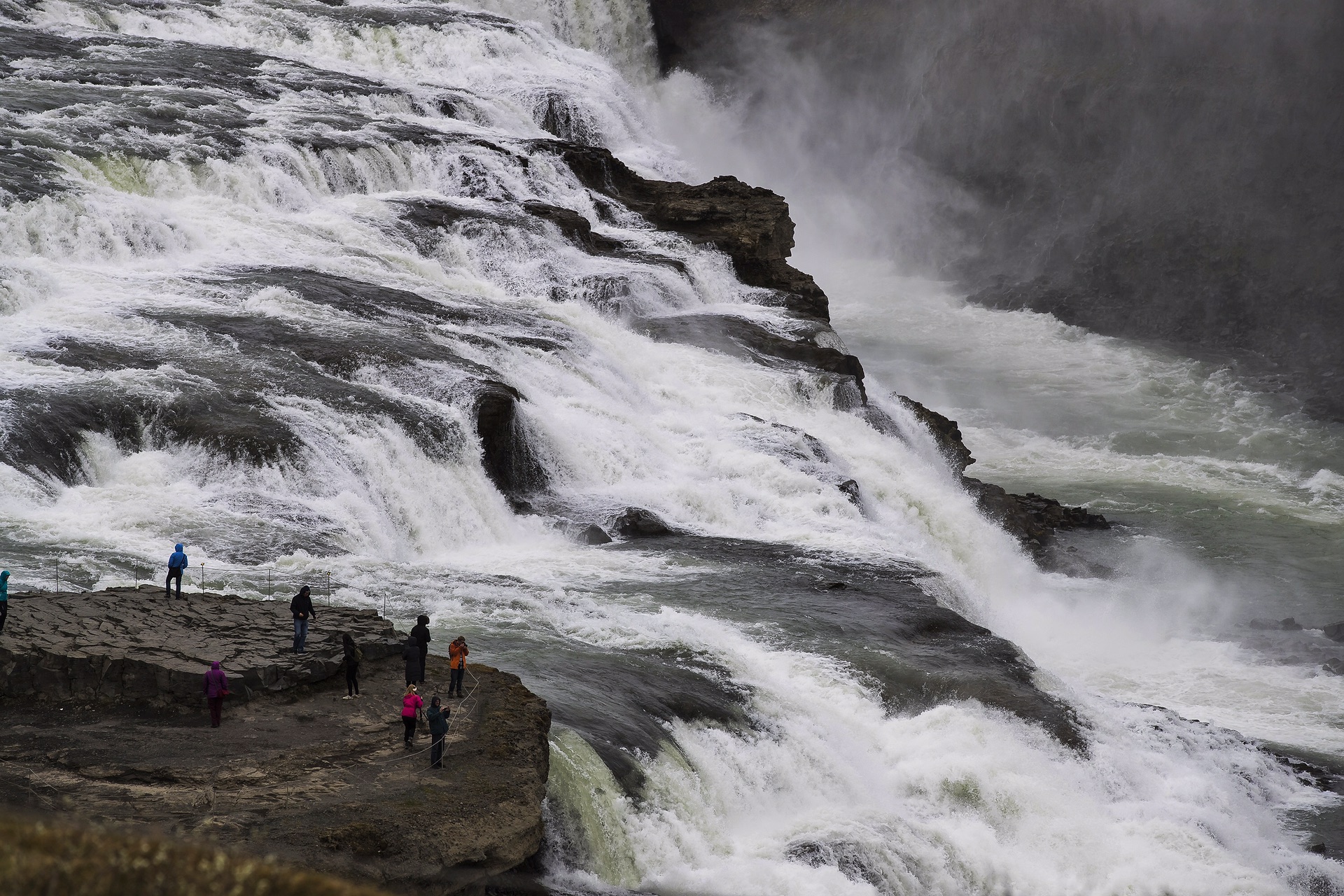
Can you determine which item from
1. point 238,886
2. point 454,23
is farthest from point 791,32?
point 238,886

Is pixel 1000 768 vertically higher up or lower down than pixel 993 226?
lower down

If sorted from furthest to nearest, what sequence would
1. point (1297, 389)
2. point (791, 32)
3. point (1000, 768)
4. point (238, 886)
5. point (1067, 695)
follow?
1. point (791, 32)
2. point (1297, 389)
3. point (1067, 695)
4. point (1000, 768)
5. point (238, 886)

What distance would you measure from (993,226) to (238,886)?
177 feet

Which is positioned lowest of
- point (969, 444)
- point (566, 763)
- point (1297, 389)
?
point (566, 763)

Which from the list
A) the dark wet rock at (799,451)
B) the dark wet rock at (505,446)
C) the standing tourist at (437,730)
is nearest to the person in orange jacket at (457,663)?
the standing tourist at (437,730)

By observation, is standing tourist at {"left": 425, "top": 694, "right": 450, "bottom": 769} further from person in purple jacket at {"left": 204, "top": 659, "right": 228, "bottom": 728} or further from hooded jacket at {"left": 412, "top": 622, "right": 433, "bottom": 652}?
person in purple jacket at {"left": 204, "top": 659, "right": 228, "bottom": 728}

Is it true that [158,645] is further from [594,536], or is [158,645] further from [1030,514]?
[1030,514]

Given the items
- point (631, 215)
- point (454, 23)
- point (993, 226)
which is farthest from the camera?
point (993, 226)

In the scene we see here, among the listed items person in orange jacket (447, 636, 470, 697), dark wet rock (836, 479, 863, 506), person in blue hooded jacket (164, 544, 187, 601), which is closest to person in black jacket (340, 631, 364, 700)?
person in orange jacket (447, 636, 470, 697)

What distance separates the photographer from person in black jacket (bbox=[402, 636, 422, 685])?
1168 cm

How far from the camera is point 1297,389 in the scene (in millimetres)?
41219

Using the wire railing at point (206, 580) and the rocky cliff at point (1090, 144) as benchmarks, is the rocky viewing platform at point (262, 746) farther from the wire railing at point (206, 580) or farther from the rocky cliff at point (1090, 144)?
the rocky cliff at point (1090, 144)

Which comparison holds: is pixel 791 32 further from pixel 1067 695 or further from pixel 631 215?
pixel 1067 695

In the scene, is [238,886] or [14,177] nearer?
[238,886]
